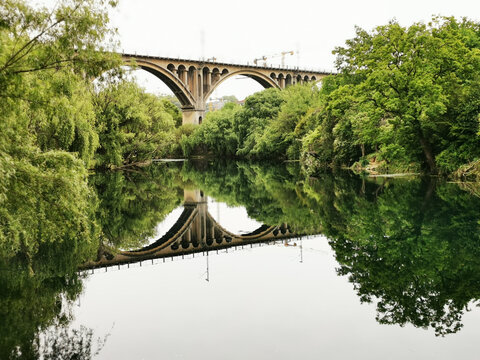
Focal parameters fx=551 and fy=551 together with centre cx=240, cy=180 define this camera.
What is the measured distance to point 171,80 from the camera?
61344mm

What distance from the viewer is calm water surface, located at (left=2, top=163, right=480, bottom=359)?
5488mm

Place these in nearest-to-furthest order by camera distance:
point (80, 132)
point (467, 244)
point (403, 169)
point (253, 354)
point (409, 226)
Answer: point (253, 354) → point (467, 244) → point (409, 226) → point (80, 132) → point (403, 169)

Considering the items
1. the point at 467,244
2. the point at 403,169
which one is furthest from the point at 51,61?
the point at 403,169

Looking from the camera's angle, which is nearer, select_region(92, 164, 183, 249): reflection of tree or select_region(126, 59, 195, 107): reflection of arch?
select_region(92, 164, 183, 249): reflection of tree

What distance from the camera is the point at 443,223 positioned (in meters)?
12.0

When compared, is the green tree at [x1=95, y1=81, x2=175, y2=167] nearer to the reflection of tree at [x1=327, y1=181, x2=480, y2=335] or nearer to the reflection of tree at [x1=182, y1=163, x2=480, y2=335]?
the reflection of tree at [x1=182, y1=163, x2=480, y2=335]

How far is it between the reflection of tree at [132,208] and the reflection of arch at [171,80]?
108ft

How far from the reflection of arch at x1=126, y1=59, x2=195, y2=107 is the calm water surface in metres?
45.1

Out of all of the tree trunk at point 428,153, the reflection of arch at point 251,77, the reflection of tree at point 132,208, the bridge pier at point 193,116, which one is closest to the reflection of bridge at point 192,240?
the reflection of tree at point 132,208

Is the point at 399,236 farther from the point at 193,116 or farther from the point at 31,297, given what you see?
the point at 193,116

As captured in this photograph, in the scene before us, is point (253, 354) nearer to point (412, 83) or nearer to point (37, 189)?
point (37, 189)

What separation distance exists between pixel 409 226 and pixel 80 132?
14714 millimetres

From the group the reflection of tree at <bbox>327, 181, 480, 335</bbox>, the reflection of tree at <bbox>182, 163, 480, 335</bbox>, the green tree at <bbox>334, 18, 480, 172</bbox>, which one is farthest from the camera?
the green tree at <bbox>334, 18, 480, 172</bbox>

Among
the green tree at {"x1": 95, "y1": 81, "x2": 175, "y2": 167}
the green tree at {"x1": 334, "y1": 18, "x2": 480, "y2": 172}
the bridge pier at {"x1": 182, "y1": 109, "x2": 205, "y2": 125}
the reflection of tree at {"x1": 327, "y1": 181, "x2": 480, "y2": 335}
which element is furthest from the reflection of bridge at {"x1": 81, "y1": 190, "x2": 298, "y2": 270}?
the bridge pier at {"x1": 182, "y1": 109, "x2": 205, "y2": 125}
